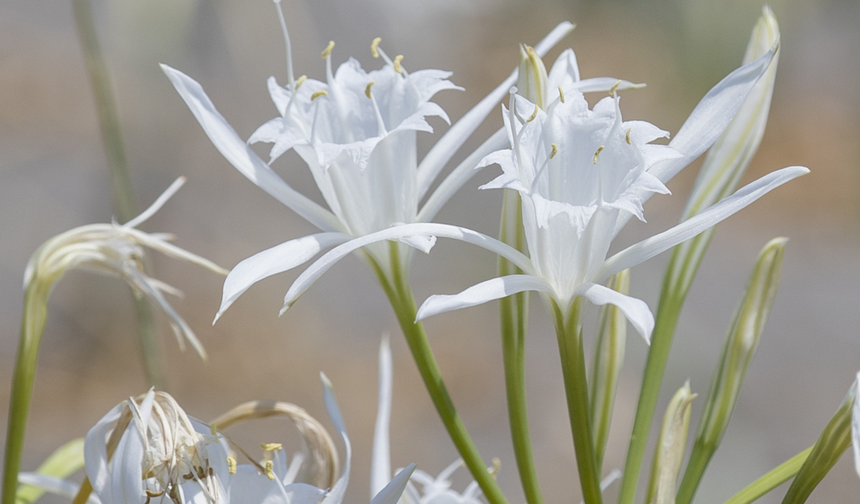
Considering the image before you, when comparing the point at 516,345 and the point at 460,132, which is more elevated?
the point at 460,132

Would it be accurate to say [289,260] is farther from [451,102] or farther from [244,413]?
[451,102]

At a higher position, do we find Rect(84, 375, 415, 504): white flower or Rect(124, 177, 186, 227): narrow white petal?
Rect(124, 177, 186, 227): narrow white petal

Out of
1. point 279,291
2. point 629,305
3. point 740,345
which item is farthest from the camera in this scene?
point 279,291

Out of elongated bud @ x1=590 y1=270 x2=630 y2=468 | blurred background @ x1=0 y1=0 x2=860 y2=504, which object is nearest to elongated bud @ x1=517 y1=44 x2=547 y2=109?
elongated bud @ x1=590 y1=270 x2=630 y2=468

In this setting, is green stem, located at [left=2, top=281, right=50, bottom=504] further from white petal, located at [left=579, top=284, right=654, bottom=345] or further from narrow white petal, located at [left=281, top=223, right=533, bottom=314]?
white petal, located at [left=579, top=284, right=654, bottom=345]

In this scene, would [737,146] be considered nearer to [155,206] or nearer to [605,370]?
[605,370]

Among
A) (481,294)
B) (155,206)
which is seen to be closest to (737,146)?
(481,294)
